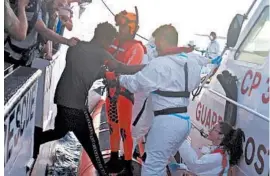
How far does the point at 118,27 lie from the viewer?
4.97m

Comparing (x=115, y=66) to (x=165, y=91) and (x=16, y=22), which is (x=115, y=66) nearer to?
(x=165, y=91)

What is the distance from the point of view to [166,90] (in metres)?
3.49

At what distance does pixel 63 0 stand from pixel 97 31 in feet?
1.38

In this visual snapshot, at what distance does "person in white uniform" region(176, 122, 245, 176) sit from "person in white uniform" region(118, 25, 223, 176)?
226 mm

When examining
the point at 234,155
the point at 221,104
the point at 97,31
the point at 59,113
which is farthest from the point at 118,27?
the point at 234,155

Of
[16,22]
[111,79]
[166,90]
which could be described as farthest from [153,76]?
[16,22]

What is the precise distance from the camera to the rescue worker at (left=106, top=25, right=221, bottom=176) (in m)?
3.46

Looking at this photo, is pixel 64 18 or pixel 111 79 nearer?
pixel 111 79

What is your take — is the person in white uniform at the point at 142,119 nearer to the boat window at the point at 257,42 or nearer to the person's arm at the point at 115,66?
the person's arm at the point at 115,66

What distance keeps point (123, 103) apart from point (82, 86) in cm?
73

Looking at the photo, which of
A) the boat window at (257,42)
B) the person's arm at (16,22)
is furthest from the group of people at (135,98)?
the person's arm at (16,22)

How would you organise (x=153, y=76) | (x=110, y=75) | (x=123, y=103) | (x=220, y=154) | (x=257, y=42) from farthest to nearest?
(x=123, y=103), (x=110, y=75), (x=257, y=42), (x=153, y=76), (x=220, y=154)

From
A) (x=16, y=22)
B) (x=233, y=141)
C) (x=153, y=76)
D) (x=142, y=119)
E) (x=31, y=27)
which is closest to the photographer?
(x=16, y=22)

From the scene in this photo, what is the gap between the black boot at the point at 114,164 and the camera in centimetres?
473
